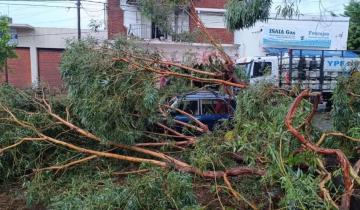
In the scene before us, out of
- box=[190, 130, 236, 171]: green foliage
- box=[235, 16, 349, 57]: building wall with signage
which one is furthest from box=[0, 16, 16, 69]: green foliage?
box=[235, 16, 349, 57]: building wall with signage

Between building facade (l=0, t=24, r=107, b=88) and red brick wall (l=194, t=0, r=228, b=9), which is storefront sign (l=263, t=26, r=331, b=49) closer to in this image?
red brick wall (l=194, t=0, r=228, b=9)

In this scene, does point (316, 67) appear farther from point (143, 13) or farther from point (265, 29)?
point (143, 13)

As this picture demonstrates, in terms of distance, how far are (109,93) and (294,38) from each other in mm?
18883

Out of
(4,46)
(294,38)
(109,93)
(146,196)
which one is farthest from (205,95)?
(294,38)

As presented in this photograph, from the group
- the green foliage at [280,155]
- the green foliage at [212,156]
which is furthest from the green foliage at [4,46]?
the green foliage at [280,155]

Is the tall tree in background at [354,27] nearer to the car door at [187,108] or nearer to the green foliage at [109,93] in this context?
the car door at [187,108]

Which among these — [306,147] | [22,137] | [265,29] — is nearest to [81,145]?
[22,137]

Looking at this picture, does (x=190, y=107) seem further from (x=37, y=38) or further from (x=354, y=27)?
(x=354, y=27)

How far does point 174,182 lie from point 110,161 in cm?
226

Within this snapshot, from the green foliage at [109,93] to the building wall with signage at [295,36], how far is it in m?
17.0

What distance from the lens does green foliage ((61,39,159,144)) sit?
19.0ft

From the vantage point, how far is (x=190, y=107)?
9.11 m

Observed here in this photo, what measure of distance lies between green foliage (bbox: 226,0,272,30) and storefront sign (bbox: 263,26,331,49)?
656 inches

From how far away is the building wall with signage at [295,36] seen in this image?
2281 centimetres
